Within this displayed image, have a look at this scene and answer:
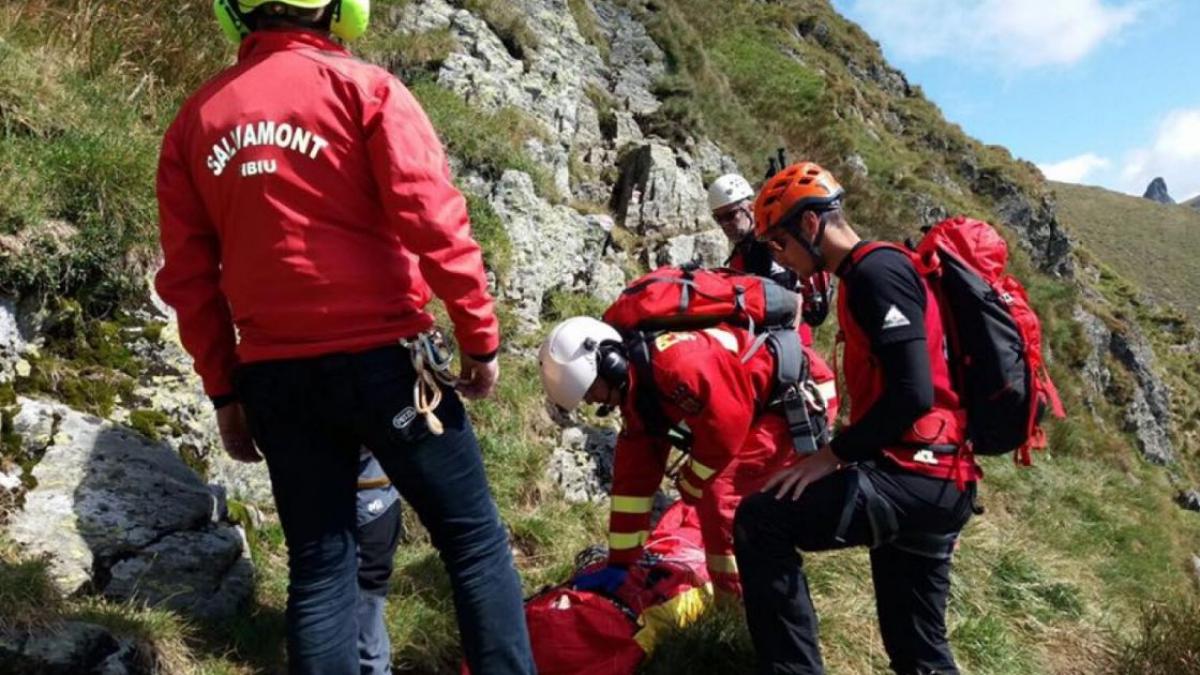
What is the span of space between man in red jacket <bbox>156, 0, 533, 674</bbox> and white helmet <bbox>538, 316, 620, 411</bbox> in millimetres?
1151

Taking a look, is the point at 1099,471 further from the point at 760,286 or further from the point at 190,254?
the point at 190,254

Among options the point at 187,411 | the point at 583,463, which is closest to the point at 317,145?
the point at 187,411

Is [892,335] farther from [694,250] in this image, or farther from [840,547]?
[694,250]

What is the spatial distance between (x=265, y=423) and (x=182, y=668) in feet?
A: 4.60

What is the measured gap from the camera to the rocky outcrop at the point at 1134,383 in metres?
Result: 23.0

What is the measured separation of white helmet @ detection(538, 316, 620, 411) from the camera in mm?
3926

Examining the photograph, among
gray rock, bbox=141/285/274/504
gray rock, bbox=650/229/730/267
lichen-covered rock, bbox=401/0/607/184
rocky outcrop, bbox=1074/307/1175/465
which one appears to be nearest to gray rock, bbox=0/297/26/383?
gray rock, bbox=141/285/274/504

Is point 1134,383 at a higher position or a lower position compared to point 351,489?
higher

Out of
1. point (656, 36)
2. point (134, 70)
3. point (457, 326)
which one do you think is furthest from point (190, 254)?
point (656, 36)

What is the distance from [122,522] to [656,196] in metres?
8.05

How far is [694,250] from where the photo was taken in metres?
10.8

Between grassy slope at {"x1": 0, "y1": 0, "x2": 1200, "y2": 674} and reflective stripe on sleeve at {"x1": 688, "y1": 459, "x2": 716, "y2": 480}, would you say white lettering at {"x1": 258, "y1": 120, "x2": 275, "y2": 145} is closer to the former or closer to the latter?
grassy slope at {"x1": 0, "y1": 0, "x2": 1200, "y2": 674}

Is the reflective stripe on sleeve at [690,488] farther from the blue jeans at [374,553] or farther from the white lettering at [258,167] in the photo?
the white lettering at [258,167]

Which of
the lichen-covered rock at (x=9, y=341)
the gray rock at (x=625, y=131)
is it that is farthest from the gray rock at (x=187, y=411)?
the gray rock at (x=625, y=131)
